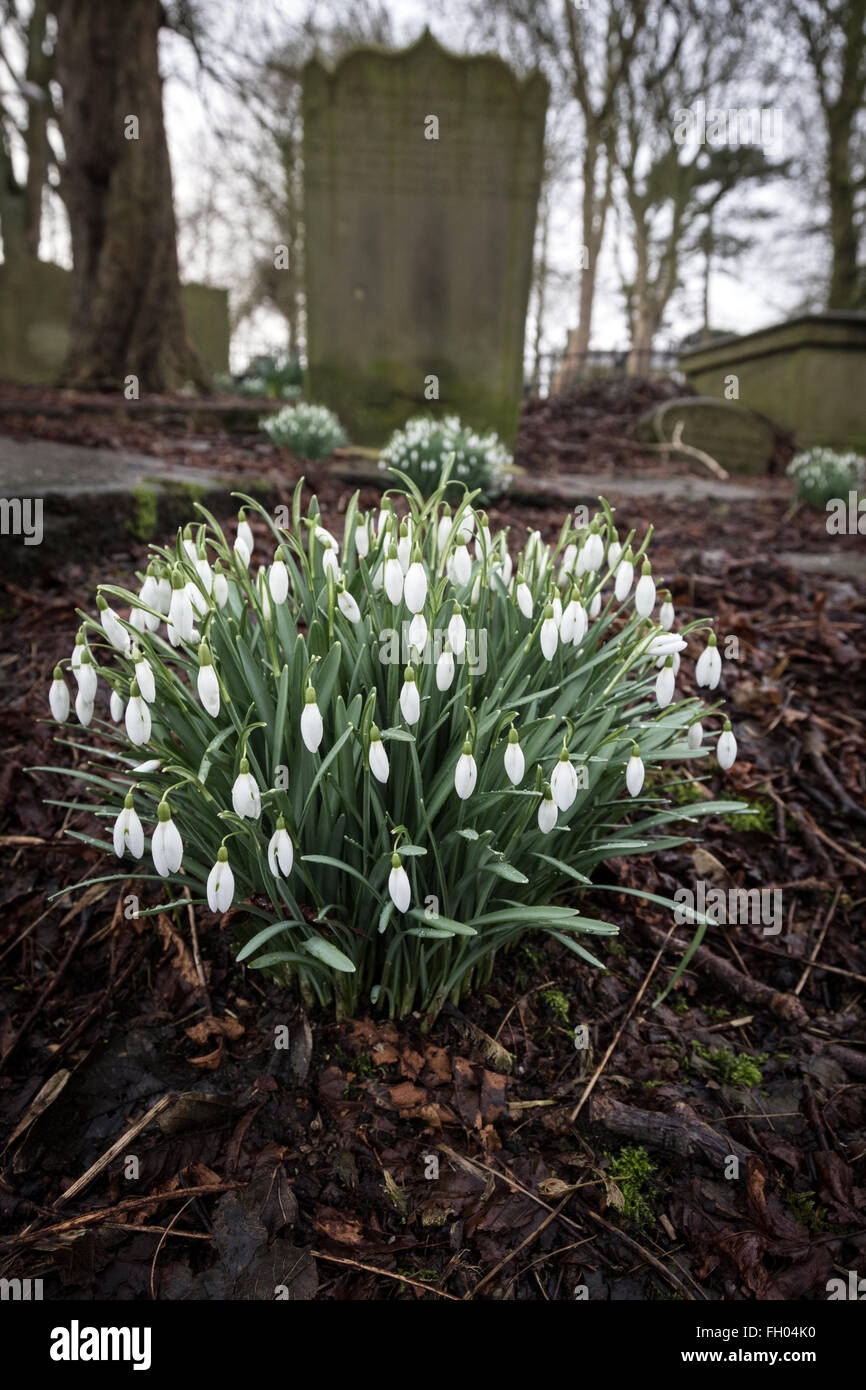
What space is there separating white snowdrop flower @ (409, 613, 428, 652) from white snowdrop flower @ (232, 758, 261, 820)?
37cm

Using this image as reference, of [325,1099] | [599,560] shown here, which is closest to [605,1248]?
[325,1099]

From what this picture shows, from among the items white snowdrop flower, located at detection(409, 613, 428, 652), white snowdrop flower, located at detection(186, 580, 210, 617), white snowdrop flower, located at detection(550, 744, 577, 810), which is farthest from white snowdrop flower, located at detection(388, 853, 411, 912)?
white snowdrop flower, located at detection(186, 580, 210, 617)

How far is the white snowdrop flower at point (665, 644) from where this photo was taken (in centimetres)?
161

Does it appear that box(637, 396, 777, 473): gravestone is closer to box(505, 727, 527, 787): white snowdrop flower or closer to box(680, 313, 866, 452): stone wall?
box(680, 313, 866, 452): stone wall

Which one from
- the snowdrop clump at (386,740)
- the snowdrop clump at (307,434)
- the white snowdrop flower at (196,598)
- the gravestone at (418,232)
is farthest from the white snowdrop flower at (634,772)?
the gravestone at (418,232)

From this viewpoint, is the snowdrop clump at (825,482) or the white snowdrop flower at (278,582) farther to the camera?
the snowdrop clump at (825,482)

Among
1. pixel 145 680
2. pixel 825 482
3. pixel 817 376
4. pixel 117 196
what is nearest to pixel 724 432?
pixel 817 376

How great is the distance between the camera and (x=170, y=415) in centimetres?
695

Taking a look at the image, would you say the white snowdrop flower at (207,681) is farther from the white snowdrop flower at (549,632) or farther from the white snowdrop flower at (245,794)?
the white snowdrop flower at (549,632)

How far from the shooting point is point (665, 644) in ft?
5.32

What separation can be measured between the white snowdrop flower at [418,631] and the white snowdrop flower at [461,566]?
0.14 meters

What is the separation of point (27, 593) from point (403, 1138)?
2.48 metres

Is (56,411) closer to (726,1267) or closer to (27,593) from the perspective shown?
(27,593)

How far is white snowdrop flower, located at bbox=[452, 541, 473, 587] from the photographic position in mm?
1534
